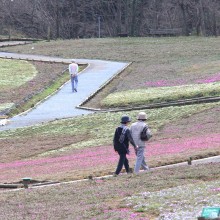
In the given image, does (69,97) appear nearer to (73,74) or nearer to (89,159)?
(73,74)

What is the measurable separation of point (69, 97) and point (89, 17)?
62165 mm

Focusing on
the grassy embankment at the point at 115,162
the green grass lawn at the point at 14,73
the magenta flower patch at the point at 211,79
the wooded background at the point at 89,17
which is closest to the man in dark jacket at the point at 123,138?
the grassy embankment at the point at 115,162

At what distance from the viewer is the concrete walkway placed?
4441 centimetres

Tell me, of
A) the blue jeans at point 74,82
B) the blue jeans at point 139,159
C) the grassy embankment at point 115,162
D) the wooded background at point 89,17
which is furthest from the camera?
the wooded background at point 89,17

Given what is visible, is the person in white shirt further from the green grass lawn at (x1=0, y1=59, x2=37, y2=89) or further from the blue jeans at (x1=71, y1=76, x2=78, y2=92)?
the green grass lawn at (x1=0, y1=59, x2=37, y2=89)

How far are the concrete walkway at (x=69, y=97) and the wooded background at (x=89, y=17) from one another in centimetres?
3427

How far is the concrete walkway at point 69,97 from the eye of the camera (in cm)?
4441

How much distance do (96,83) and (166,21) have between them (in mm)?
50286

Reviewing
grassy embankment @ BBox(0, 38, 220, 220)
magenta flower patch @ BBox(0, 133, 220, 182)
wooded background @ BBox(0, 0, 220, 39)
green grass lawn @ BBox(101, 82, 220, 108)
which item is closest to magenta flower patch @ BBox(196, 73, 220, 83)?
grassy embankment @ BBox(0, 38, 220, 220)

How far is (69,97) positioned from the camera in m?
52.1

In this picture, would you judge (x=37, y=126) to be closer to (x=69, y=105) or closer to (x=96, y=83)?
(x=69, y=105)

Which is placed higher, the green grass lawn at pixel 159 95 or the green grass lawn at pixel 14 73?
the green grass lawn at pixel 14 73

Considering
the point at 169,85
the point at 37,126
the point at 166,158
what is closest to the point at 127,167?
the point at 166,158

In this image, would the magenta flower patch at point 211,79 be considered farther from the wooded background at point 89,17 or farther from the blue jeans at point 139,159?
the wooded background at point 89,17
